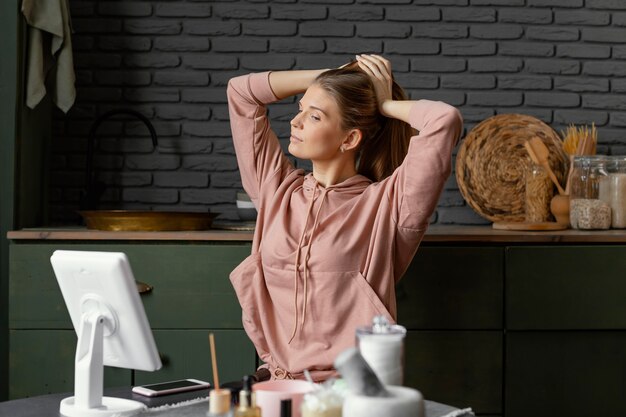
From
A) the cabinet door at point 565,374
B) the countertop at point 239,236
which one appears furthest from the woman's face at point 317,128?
the cabinet door at point 565,374

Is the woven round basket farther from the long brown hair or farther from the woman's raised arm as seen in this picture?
the woman's raised arm

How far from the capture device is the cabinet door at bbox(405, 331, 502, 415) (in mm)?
2730

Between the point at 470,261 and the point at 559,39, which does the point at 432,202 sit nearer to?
the point at 470,261

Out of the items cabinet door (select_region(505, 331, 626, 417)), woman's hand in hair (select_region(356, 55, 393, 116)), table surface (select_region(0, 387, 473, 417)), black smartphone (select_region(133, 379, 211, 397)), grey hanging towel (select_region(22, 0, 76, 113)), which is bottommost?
cabinet door (select_region(505, 331, 626, 417))

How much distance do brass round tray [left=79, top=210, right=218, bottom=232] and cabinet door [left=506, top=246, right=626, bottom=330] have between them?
1105 mm

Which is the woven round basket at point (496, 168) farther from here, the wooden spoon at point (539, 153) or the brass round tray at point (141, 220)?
the brass round tray at point (141, 220)

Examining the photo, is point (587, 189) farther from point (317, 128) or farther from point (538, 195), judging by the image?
point (317, 128)

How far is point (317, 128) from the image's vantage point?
2199 millimetres

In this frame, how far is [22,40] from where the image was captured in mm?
2902

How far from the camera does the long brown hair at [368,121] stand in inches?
87.5

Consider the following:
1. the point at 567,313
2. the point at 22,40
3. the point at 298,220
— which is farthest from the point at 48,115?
the point at 567,313

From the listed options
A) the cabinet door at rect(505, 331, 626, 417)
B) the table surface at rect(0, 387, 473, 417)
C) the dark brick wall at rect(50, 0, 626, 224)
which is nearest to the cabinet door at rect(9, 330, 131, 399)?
the dark brick wall at rect(50, 0, 626, 224)

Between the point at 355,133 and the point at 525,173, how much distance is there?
1.18 m

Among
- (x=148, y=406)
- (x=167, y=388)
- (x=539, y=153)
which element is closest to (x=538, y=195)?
(x=539, y=153)
